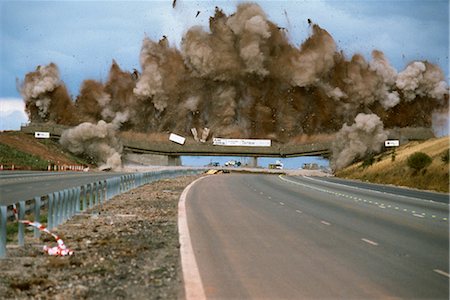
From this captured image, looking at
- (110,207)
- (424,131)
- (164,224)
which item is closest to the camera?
(164,224)

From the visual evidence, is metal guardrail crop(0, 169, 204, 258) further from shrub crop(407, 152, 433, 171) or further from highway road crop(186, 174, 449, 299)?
shrub crop(407, 152, 433, 171)

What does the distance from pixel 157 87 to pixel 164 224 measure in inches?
5949

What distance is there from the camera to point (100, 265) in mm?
11281

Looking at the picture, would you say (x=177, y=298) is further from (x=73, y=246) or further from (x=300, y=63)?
(x=300, y=63)

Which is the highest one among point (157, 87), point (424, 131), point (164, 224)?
point (157, 87)

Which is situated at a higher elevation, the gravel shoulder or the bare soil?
the bare soil

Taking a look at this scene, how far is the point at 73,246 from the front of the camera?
1390cm

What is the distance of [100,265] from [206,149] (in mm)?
127377

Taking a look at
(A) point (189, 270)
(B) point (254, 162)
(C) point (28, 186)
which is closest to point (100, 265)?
(A) point (189, 270)

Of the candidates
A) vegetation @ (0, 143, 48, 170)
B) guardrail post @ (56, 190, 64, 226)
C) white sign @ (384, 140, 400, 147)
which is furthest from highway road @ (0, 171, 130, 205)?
white sign @ (384, 140, 400, 147)

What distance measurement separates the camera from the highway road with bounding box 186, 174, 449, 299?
30.1 ft

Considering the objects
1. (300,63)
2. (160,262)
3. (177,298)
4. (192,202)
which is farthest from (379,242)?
(300,63)

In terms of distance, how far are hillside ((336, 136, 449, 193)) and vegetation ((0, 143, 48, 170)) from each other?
44217 mm

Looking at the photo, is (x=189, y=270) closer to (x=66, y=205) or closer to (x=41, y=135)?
(x=66, y=205)
